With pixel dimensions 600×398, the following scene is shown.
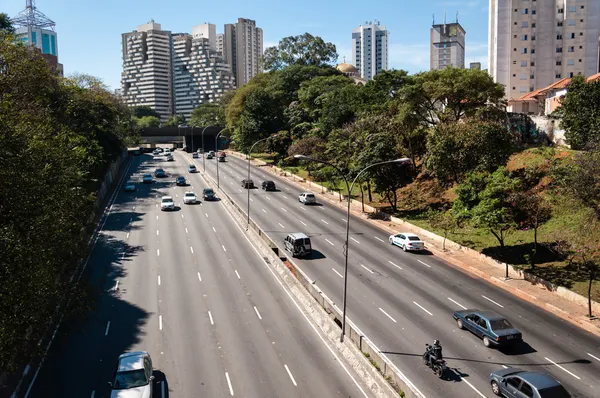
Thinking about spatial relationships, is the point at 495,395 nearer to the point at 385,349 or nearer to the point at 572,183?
the point at 385,349

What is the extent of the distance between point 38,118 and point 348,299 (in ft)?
71.7

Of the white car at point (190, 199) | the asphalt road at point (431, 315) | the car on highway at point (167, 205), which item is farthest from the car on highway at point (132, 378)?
the white car at point (190, 199)

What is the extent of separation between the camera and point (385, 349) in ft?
74.9

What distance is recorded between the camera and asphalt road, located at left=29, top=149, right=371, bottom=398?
20422 mm

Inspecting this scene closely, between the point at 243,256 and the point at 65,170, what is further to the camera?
the point at 243,256

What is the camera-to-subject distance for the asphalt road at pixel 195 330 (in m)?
20.4

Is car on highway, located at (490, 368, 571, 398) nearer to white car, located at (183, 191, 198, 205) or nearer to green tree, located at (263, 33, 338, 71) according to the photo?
white car, located at (183, 191, 198, 205)

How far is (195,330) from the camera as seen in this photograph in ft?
83.6

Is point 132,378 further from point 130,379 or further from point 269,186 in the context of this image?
point 269,186

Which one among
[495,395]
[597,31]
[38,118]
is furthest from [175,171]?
[597,31]

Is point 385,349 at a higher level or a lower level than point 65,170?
lower

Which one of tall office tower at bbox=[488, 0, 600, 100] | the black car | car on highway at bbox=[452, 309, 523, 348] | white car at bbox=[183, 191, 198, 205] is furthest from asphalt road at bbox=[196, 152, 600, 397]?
tall office tower at bbox=[488, 0, 600, 100]

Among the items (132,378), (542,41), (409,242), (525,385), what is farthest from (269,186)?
(542,41)

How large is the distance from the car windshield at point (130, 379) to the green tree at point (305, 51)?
11545 centimetres
